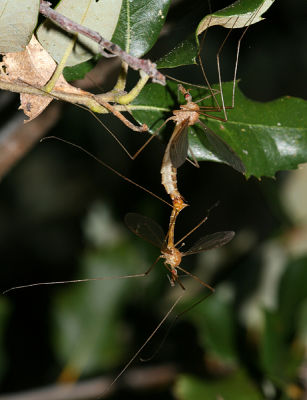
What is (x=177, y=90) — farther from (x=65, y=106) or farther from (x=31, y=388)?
(x=31, y=388)

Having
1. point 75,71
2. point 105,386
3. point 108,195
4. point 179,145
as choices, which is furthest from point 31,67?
point 108,195

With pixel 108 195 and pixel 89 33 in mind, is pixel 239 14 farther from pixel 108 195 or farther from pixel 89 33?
pixel 108 195

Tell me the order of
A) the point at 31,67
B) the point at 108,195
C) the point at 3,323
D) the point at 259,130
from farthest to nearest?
the point at 108,195
the point at 3,323
the point at 259,130
the point at 31,67

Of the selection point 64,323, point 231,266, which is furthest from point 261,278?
point 64,323

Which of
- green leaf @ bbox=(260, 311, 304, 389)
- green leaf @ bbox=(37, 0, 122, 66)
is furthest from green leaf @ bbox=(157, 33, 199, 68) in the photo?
green leaf @ bbox=(260, 311, 304, 389)

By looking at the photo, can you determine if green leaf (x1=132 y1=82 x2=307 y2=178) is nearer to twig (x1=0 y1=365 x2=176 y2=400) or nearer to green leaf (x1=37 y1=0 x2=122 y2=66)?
green leaf (x1=37 y1=0 x2=122 y2=66)
